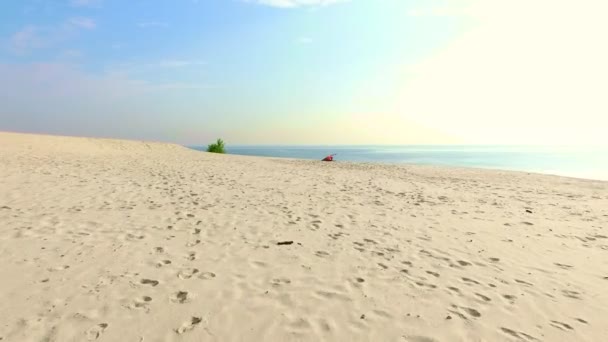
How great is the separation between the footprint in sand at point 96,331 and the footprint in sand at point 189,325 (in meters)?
0.80

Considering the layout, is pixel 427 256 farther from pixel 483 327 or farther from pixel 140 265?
pixel 140 265

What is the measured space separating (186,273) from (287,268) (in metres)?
1.58

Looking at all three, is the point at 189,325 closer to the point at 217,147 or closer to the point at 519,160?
the point at 217,147

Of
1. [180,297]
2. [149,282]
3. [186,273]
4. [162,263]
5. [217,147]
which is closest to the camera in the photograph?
[180,297]

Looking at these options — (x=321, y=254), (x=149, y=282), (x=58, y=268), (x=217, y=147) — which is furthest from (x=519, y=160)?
(x=58, y=268)

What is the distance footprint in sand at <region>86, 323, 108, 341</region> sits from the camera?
3756 mm

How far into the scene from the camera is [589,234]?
8938 mm

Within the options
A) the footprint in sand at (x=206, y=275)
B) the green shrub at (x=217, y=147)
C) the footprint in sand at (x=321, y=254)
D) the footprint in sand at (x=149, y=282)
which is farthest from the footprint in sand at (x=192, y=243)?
the green shrub at (x=217, y=147)

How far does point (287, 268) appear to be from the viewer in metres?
5.86

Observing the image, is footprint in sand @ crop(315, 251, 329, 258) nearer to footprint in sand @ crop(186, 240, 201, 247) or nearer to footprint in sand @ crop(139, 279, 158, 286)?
footprint in sand @ crop(186, 240, 201, 247)

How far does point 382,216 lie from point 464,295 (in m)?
4.71

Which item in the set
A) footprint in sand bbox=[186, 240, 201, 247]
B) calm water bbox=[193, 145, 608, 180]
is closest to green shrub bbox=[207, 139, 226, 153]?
calm water bbox=[193, 145, 608, 180]

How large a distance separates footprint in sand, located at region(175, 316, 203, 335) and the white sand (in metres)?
0.02

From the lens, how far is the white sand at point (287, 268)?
13.6ft
